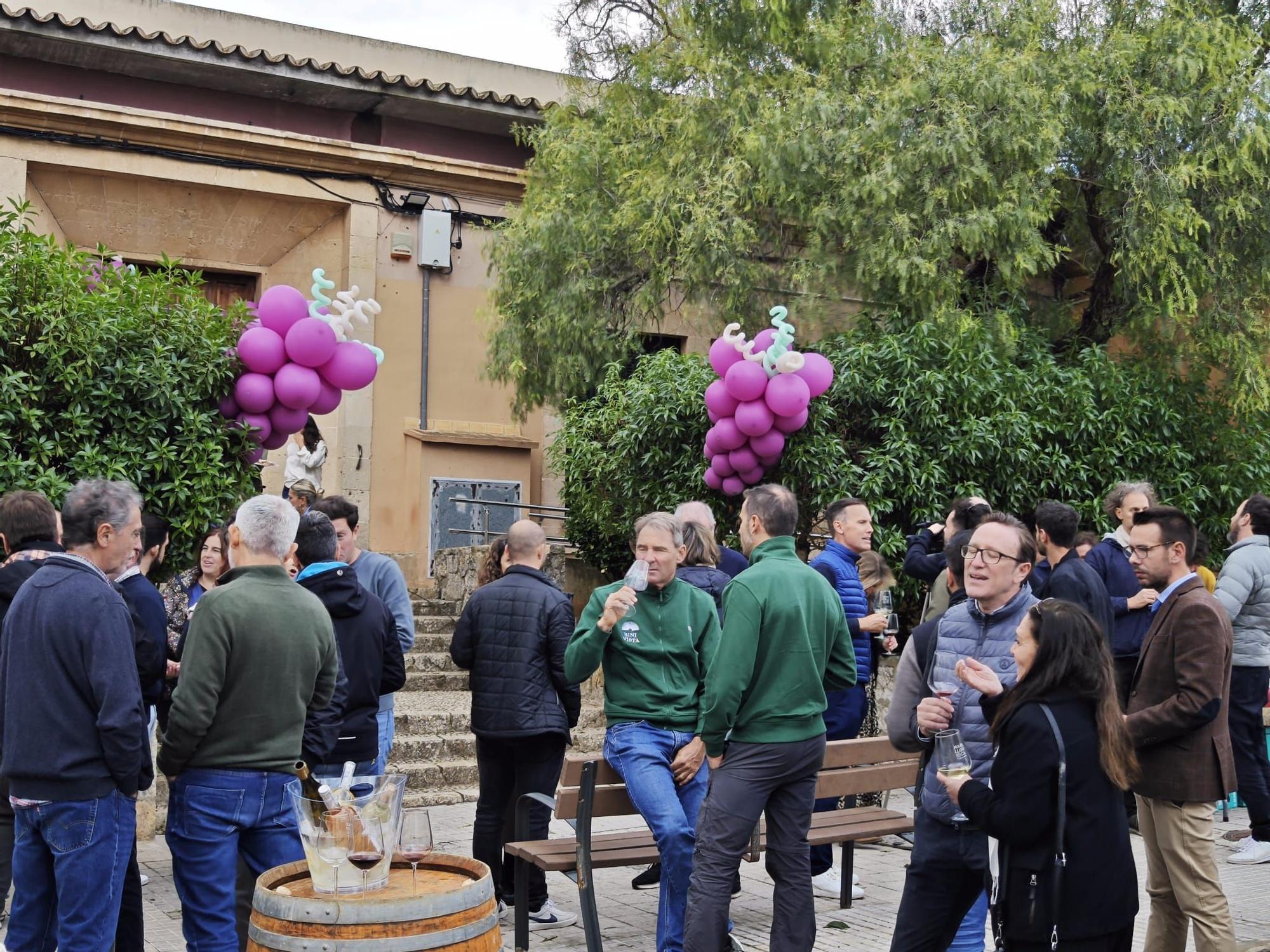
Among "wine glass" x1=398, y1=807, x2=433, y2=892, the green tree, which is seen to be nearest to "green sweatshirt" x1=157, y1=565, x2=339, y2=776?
"wine glass" x1=398, y1=807, x2=433, y2=892

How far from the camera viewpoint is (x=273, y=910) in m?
3.61

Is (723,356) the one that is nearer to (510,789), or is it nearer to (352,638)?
(510,789)

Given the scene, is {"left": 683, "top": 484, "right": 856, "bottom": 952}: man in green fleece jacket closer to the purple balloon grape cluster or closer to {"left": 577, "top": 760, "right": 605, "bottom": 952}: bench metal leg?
{"left": 577, "top": 760, "right": 605, "bottom": 952}: bench metal leg

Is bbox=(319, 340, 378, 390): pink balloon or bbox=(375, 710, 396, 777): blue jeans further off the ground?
bbox=(319, 340, 378, 390): pink balloon

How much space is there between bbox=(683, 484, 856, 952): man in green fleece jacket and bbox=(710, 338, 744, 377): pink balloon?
14.0ft

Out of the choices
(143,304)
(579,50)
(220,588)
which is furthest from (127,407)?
(579,50)

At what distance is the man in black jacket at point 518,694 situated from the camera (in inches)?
249

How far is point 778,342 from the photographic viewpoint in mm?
9258

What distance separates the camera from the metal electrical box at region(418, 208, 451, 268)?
15.3 meters

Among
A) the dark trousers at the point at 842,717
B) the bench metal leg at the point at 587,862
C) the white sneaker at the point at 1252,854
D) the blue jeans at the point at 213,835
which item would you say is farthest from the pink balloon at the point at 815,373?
the blue jeans at the point at 213,835

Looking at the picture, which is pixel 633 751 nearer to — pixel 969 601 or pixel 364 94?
pixel 969 601

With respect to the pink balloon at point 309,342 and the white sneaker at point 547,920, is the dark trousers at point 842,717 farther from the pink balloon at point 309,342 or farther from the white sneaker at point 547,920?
the pink balloon at point 309,342

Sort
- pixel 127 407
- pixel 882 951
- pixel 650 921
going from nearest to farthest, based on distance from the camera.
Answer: pixel 882 951
pixel 650 921
pixel 127 407

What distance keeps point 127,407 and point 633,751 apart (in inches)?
157
